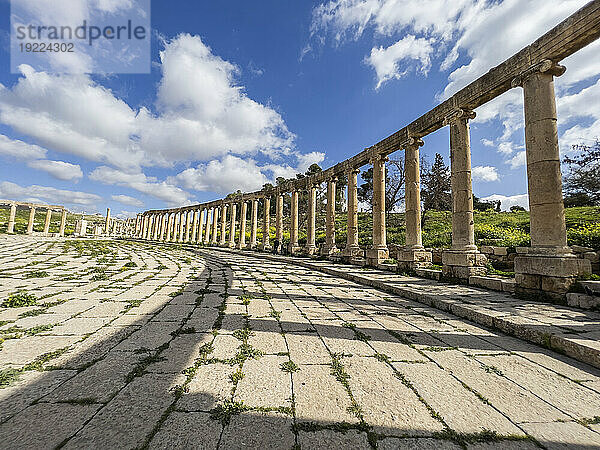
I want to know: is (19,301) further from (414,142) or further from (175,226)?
(175,226)

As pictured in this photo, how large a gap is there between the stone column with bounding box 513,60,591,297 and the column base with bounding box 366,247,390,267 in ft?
18.0

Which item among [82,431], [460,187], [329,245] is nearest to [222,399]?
[82,431]

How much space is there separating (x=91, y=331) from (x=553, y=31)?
35.1 feet

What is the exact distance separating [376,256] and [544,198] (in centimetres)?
639

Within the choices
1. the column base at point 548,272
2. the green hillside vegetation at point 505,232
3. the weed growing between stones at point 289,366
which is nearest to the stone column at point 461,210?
the column base at point 548,272

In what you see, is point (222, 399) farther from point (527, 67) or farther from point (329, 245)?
point (329, 245)

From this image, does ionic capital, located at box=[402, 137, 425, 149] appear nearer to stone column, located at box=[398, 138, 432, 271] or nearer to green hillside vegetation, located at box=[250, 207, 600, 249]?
stone column, located at box=[398, 138, 432, 271]

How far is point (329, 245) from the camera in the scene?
16.0 meters

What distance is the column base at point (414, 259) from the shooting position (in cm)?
1003

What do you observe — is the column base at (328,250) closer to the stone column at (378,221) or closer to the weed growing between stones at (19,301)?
the stone column at (378,221)

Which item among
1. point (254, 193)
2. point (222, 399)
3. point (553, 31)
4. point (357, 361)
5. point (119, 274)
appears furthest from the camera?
point (254, 193)

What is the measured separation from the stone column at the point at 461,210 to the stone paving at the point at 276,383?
4064mm

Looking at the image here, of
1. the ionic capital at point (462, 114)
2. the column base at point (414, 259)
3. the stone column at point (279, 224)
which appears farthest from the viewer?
the stone column at point (279, 224)

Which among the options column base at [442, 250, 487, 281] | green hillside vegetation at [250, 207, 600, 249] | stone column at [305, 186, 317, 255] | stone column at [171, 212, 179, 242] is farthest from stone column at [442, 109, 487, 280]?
stone column at [171, 212, 179, 242]
